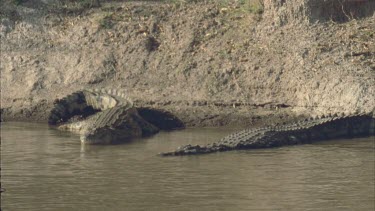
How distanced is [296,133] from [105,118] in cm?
310

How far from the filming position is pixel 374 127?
14.9 m

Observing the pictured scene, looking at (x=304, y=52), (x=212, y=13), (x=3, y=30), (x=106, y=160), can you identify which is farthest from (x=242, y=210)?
(x=3, y=30)

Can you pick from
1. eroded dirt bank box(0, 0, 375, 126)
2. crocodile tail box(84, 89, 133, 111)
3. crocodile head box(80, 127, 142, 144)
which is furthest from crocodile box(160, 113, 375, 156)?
crocodile tail box(84, 89, 133, 111)

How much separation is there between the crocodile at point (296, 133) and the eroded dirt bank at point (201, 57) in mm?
812

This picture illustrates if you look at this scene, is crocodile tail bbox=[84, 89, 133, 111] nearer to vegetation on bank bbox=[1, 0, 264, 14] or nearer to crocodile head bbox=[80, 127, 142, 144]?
crocodile head bbox=[80, 127, 142, 144]

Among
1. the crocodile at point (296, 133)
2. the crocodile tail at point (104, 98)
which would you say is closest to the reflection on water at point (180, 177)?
the crocodile at point (296, 133)

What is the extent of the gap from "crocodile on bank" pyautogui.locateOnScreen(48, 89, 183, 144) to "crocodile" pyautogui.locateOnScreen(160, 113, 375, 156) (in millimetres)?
1822

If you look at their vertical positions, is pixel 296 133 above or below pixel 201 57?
below

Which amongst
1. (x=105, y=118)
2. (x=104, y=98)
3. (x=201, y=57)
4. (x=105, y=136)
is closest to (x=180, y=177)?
(x=105, y=136)

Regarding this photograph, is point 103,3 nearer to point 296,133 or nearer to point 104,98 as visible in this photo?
point 104,98

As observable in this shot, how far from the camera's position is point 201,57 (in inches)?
692

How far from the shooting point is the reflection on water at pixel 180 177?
32.8 ft

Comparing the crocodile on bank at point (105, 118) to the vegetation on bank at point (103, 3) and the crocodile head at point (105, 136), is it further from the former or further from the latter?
the vegetation on bank at point (103, 3)

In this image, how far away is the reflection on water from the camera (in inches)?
394
